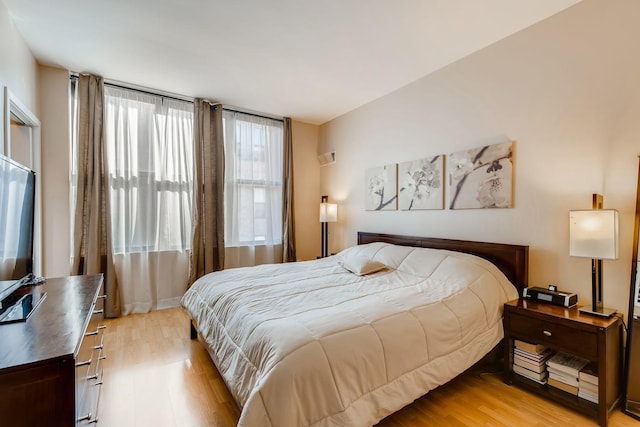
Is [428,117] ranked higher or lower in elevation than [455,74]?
lower

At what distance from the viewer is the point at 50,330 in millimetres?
1099

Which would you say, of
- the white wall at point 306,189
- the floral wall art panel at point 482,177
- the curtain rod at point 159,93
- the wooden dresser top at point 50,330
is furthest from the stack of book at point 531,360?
the curtain rod at point 159,93

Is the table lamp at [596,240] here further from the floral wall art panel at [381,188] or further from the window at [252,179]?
the window at [252,179]

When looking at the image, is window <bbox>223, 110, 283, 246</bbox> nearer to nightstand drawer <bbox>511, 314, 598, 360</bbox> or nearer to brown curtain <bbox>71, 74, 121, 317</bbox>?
brown curtain <bbox>71, 74, 121, 317</bbox>

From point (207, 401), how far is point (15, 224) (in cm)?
150

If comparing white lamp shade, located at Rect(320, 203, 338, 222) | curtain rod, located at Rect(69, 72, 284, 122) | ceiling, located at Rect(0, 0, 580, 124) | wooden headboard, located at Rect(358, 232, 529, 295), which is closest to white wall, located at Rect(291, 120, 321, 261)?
white lamp shade, located at Rect(320, 203, 338, 222)

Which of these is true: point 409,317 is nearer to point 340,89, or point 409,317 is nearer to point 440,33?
point 440,33

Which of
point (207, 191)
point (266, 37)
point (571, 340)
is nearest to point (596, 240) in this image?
point (571, 340)

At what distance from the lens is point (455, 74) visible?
2.85 m

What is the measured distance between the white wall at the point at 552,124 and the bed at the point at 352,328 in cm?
26

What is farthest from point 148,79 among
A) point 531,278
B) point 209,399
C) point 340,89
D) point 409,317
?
point 531,278

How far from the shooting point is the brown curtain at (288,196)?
445 centimetres

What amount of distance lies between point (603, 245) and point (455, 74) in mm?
1953

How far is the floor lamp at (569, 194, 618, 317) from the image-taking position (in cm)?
173
